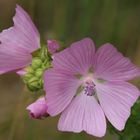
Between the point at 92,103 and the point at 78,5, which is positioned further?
the point at 78,5

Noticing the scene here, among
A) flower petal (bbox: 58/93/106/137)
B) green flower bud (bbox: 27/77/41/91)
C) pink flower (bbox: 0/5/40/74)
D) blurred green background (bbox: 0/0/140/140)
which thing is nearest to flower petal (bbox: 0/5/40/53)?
pink flower (bbox: 0/5/40/74)

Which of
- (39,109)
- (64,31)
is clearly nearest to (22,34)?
(39,109)

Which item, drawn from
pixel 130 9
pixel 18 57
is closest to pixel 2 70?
pixel 18 57

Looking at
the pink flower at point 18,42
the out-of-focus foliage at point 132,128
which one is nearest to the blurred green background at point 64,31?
the out-of-focus foliage at point 132,128

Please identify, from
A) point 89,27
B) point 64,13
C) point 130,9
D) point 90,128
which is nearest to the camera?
point 90,128

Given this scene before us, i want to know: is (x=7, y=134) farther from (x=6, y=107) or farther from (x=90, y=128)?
(x=90, y=128)

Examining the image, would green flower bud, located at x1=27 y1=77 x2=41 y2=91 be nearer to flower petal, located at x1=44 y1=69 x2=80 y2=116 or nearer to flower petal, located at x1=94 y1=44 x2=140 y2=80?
flower petal, located at x1=44 y1=69 x2=80 y2=116
